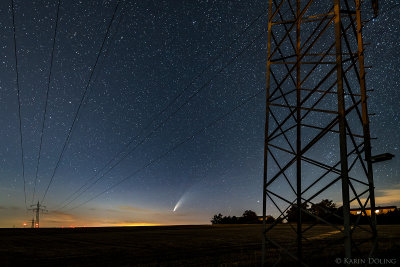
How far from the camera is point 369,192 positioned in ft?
28.2

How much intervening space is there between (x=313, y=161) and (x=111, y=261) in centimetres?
858

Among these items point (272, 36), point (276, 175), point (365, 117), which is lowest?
point (276, 175)

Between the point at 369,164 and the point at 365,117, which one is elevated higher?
the point at 365,117

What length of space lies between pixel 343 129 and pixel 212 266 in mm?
6317

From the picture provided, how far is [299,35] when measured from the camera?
35.3 feet

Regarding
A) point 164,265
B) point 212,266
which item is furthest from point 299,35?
point 164,265

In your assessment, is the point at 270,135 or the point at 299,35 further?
the point at 299,35

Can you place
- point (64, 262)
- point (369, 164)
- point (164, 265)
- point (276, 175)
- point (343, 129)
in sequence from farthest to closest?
1. point (64, 262)
2. point (164, 265)
3. point (276, 175)
4. point (369, 164)
5. point (343, 129)

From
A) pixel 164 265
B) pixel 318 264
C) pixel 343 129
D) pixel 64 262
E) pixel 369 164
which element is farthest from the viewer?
pixel 64 262

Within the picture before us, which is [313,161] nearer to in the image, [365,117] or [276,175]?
Result: [276,175]

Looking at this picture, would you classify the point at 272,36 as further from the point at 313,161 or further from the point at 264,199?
the point at 264,199

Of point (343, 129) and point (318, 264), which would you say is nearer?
point (343, 129)

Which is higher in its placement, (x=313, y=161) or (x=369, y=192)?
(x=313, y=161)

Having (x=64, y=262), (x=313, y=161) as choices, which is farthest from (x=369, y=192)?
(x=64, y=262)
